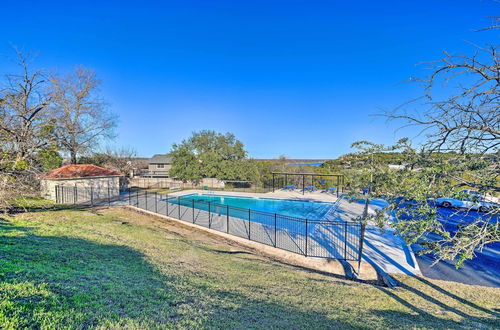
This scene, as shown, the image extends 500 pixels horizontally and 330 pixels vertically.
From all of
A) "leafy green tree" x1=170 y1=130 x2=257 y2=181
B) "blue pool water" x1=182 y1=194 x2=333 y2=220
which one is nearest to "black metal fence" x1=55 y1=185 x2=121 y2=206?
"blue pool water" x1=182 y1=194 x2=333 y2=220

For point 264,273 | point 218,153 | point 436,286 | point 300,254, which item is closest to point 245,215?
point 300,254

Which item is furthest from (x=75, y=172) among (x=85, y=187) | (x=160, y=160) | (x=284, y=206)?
(x=160, y=160)

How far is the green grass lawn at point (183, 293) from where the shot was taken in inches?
105

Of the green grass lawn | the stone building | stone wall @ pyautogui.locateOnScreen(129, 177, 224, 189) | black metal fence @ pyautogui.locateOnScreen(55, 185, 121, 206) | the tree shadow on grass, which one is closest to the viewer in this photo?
the tree shadow on grass

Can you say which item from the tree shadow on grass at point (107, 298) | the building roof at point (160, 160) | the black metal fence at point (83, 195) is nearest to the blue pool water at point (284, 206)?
the black metal fence at point (83, 195)

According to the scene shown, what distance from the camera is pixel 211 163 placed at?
2569 cm

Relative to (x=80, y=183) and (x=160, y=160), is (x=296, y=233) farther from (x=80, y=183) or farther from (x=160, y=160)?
(x=160, y=160)

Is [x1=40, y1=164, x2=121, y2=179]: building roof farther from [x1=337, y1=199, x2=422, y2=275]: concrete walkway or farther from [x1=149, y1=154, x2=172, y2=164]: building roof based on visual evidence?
[x1=149, y1=154, x2=172, y2=164]: building roof

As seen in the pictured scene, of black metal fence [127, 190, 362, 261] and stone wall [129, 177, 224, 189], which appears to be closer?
black metal fence [127, 190, 362, 261]

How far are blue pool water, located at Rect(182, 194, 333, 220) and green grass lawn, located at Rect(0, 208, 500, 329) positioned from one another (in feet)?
30.1

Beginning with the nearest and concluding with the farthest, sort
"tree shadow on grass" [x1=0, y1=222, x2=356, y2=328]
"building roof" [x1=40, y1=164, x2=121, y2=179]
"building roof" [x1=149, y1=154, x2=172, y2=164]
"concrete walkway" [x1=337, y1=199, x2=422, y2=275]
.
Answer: "tree shadow on grass" [x1=0, y1=222, x2=356, y2=328]
"concrete walkway" [x1=337, y1=199, x2=422, y2=275]
"building roof" [x1=40, y1=164, x2=121, y2=179]
"building roof" [x1=149, y1=154, x2=172, y2=164]

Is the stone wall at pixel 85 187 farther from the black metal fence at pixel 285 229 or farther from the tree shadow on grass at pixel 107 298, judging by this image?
the tree shadow on grass at pixel 107 298

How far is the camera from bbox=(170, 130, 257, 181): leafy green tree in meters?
24.7

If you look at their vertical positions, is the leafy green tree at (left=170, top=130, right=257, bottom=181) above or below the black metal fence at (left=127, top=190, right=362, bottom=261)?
above
